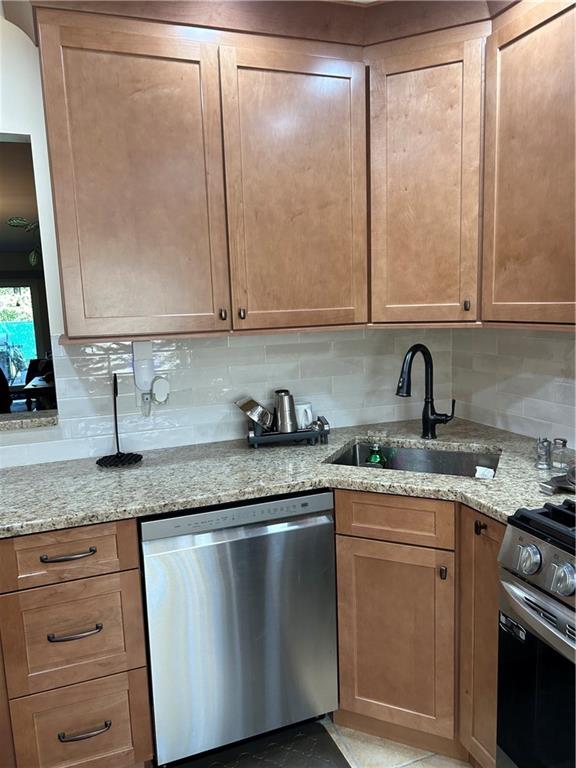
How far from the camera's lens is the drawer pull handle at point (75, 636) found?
5.26 ft

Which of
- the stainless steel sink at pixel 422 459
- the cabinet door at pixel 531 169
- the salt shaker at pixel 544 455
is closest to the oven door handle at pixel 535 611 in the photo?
the salt shaker at pixel 544 455

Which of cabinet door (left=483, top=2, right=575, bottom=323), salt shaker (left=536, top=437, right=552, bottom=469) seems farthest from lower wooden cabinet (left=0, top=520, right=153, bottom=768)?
cabinet door (left=483, top=2, right=575, bottom=323)

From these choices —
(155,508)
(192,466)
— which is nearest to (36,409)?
(192,466)

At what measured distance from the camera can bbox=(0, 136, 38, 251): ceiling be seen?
6.57 feet

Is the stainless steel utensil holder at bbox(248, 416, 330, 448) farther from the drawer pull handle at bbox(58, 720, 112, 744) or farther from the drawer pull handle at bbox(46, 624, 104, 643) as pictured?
the drawer pull handle at bbox(58, 720, 112, 744)

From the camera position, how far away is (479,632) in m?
1.63

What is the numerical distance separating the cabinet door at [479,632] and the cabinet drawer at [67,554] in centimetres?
103

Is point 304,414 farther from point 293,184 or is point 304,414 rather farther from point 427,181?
point 427,181

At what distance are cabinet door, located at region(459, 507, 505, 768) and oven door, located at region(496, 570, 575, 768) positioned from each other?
2.9 inches

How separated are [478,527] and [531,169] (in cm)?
114

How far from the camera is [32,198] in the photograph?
2.04 metres

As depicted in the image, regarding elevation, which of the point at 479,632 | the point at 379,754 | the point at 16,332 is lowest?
the point at 379,754

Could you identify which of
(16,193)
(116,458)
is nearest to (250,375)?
(116,458)

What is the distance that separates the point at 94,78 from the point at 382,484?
1.60 m
